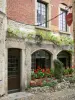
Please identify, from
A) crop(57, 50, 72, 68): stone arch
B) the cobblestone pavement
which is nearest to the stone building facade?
the cobblestone pavement

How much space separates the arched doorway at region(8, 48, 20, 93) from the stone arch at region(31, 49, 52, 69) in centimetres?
145

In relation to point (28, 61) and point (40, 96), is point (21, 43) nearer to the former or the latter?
point (28, 61)

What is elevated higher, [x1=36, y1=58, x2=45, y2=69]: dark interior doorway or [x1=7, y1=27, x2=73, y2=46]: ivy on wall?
[x1=7, y1=27, x2=73, y2=46]: ivy on wall

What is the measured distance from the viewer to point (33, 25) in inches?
489

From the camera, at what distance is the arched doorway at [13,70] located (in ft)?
36.2

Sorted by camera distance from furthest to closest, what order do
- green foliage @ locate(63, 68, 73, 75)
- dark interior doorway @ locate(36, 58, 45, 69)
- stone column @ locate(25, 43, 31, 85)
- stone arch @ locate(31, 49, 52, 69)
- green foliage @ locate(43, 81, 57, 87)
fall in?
green foliage @ locate(63, 68, 73, 75) → dark interior doorway @ locate(36, 58, 45, 69) → stone arch @ locate(31, 49, 52, 69) → green foliage @ locate(43, 81, 57, 87) → stone column @ locate(25, 43, 31, 85)

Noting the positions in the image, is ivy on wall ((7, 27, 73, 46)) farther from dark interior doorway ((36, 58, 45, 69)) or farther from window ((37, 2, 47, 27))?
dark interior doorway ((36, 58, 45, 69))

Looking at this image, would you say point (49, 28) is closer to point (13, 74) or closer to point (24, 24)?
point (24, 24)

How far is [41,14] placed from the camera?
13570 millimetres

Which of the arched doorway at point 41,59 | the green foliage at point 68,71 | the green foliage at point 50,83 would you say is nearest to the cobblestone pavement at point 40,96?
the green foliage at point 50,83

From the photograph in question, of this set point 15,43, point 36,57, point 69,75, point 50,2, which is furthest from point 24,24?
point 69,75

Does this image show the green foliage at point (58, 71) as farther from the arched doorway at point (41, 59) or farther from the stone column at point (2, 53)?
the stone column at point (2, 53)

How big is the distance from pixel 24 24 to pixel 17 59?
2.02 meters

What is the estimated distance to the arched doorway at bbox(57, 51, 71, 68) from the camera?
15281mm
